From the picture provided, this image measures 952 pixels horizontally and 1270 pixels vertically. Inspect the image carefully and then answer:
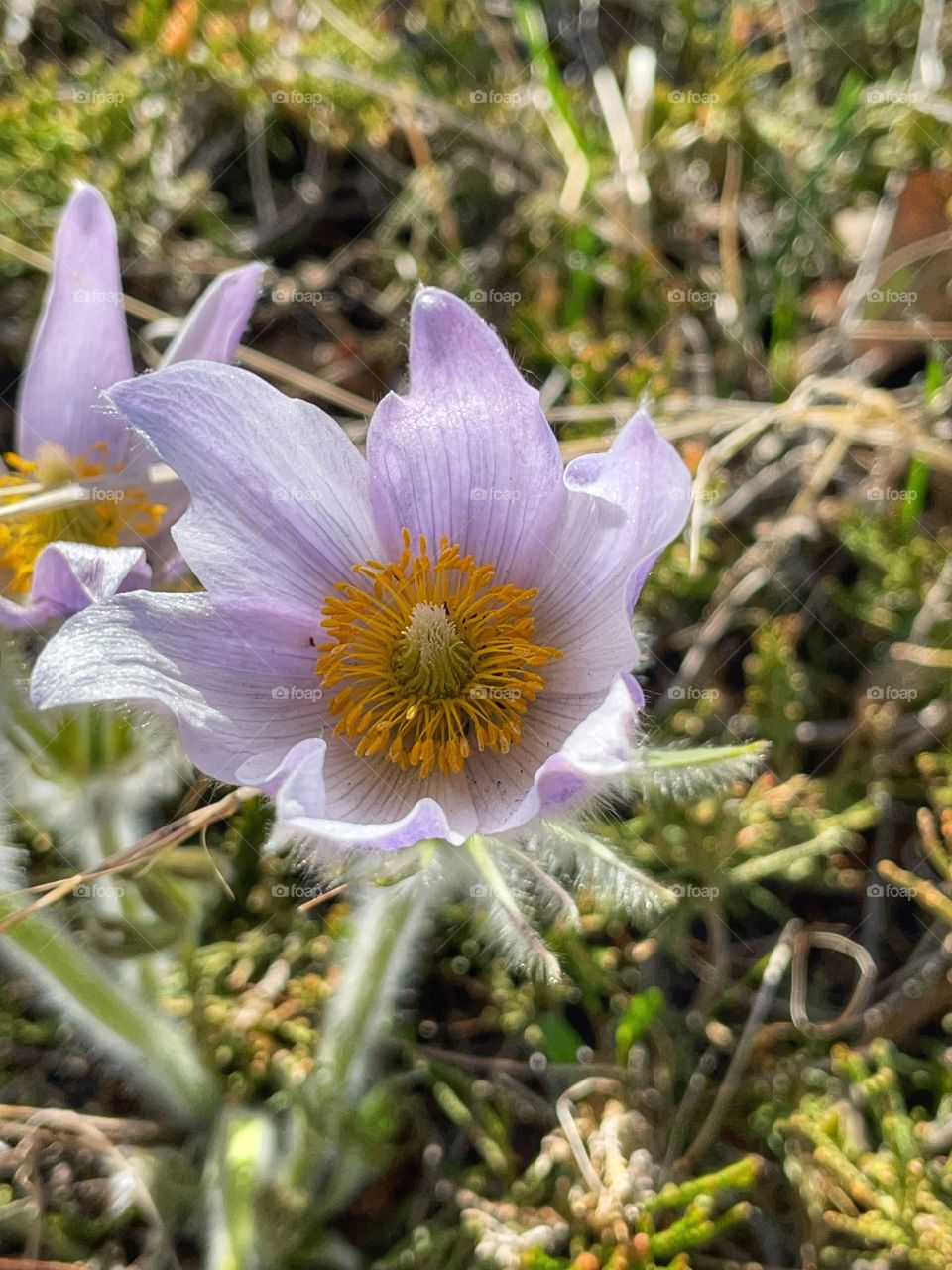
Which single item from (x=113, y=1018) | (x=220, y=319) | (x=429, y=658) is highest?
(x=220, y=319)

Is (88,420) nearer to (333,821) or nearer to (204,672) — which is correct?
(204,672)

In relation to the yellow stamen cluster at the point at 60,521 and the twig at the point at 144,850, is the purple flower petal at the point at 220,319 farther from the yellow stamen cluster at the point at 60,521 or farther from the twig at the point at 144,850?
the twig at the point at 144,850

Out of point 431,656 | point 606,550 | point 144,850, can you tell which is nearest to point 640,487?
point 606,550

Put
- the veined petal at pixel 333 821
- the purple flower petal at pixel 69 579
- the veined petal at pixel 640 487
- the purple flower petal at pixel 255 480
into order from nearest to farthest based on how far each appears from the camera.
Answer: the veined petal at pixel 333 821, the veined petal at pixel 640 487, the purple flower petal at pixel 255 480, the purple flower petal at pixel 69 579

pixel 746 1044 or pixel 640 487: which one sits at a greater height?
pixel 640 487

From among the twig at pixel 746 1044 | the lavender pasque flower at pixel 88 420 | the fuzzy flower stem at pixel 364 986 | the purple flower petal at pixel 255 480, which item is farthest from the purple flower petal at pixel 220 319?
the twig at pixel 746 1044

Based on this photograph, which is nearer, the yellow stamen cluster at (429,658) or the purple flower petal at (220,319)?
the yellow stamen cluster at (429,658)

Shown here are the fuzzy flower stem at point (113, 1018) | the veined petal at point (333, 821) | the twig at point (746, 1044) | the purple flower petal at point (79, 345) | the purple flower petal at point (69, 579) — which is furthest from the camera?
the twig at point (746, 1044)
